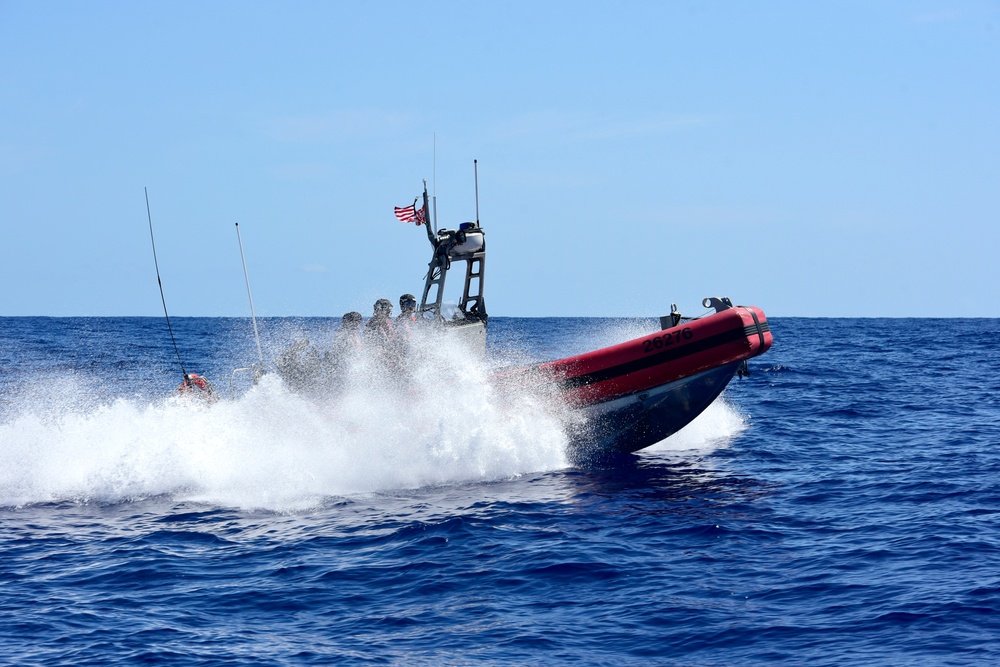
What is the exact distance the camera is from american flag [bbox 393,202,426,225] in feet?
38.8

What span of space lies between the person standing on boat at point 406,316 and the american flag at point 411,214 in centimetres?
104

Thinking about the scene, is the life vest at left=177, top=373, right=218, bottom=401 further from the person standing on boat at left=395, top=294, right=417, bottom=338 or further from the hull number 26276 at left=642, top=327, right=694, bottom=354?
the hull number 26276 at left=642, top=327, right=694, bottom=354

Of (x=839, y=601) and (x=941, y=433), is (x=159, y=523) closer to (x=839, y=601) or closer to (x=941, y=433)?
(x=839, y=601)

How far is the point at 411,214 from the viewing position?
39.0 feet

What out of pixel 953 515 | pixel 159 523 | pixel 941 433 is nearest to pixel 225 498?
pixel 159 523

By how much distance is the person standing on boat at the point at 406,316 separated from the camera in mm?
11209

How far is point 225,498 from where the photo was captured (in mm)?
9680

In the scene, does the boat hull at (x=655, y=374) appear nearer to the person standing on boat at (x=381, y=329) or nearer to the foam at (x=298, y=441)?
the foam at (x=298, y=441)

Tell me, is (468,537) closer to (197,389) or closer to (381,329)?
(381,329)

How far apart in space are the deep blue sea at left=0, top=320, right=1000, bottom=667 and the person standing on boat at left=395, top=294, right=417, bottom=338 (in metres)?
0.46

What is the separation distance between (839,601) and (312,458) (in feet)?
19.4

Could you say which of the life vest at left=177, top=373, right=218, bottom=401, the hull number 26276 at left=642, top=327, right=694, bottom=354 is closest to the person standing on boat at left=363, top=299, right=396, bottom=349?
the life vest at left=177, top=373, right=218, bottom=401

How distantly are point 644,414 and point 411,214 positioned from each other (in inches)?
147

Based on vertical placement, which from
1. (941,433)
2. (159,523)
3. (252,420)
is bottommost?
(941,433)
